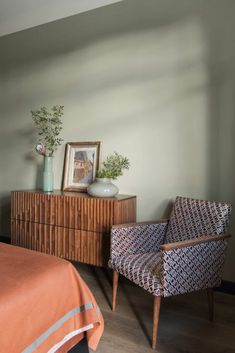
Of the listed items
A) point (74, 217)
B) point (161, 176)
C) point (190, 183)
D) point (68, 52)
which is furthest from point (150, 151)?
point (68, 52)

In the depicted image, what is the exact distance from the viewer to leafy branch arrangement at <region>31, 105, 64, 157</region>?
10.9 ft

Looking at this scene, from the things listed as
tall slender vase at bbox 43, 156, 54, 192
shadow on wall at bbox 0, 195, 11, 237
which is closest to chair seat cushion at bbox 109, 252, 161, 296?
tall slender vase at bbox 43, 156, 54, 192

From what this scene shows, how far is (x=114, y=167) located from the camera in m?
2.92

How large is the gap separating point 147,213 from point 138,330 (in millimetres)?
1133

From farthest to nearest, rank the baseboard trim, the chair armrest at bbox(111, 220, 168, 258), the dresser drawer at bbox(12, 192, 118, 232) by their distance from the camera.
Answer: the dresser drawer at bbox(12, 192, 118, 232) → the baseboard trim → the chair armrest at bbox(111, 220, 168, 258)

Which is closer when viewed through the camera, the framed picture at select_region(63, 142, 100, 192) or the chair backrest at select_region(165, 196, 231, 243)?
the chair backrest at select_region(165, 196, 231, 243)

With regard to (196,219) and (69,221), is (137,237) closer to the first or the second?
(196,219)

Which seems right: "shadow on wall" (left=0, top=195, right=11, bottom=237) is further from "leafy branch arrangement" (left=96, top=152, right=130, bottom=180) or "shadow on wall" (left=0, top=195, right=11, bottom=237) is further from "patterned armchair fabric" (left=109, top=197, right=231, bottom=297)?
"patterned armchair fabric" (left=109, top=197, right=231, bottom=297)

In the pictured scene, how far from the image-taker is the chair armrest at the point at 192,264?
1854mm

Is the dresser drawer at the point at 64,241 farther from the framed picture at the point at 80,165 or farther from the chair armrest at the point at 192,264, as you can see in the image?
the chair armrest at the point at 192,264

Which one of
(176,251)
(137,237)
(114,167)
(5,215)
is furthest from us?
(5,215)

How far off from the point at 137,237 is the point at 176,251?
23.7 inches

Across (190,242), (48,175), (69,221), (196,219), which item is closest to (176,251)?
(190,242)

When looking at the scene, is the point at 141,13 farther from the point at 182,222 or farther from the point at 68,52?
the point at 182,222
